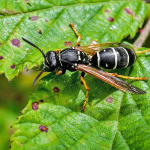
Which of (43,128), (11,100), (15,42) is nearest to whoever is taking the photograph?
(43,128)

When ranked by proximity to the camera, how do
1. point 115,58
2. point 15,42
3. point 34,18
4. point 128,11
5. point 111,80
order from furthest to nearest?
point 128,11
point 34,18
point 15,42
point 115,58
point 111,80

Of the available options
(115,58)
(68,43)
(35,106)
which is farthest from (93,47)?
(35,106)

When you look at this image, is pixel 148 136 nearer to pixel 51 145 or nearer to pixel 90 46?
pixel 51 145

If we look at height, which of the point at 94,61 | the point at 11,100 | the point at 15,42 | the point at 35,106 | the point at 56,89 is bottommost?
the point at 11,100

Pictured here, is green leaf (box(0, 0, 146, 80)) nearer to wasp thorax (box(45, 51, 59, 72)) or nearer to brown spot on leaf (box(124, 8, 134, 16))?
brown spot on leaf (box(124, 8, 134, 16))

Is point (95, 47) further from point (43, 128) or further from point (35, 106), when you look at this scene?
point (43, 128)

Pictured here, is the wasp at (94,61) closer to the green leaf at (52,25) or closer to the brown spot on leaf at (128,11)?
the green leaf at (52,25)

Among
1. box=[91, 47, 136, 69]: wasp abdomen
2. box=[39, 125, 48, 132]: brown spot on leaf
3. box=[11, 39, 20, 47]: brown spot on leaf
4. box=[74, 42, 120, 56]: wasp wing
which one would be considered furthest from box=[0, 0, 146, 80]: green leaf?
box=[39, 125, 48, 132]: brown spot on leaf
